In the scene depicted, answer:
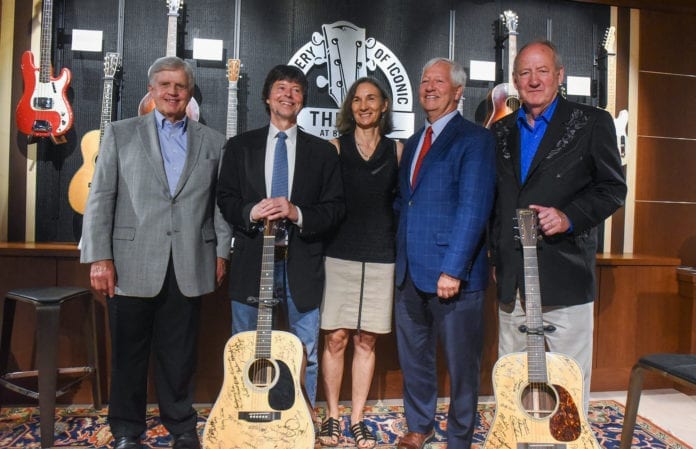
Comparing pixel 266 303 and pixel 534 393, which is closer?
pixel 534 393

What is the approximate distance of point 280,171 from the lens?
219 centimetres

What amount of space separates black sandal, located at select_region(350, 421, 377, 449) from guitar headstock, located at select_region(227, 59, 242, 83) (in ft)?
7.66

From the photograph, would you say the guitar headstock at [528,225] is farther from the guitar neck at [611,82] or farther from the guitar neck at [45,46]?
the guitar neck at [45,46]

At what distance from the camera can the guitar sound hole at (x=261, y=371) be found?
1.92 m

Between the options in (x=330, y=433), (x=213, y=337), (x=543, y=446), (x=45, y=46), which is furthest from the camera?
(x=45, y=46)

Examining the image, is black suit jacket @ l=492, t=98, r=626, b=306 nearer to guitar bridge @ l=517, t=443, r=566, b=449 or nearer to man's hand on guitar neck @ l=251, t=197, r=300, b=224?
guitar bridge @ l=517, t=443, r=566, b=449

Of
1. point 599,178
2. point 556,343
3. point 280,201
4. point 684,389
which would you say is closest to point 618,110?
point 684,389

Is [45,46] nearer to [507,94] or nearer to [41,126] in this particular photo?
[41,126]

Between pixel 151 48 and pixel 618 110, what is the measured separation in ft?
11.5

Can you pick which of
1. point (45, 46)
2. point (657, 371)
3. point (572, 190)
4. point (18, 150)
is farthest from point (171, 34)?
point (657, 371)

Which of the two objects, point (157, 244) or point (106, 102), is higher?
point (106, 102)

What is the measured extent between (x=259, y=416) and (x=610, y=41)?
12.1ft

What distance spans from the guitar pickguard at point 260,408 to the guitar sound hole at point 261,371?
1 centimetres

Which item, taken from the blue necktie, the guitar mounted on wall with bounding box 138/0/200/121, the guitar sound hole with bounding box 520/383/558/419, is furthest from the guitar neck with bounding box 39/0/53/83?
the guitar sound hole with bounding box 520/383/558/419
